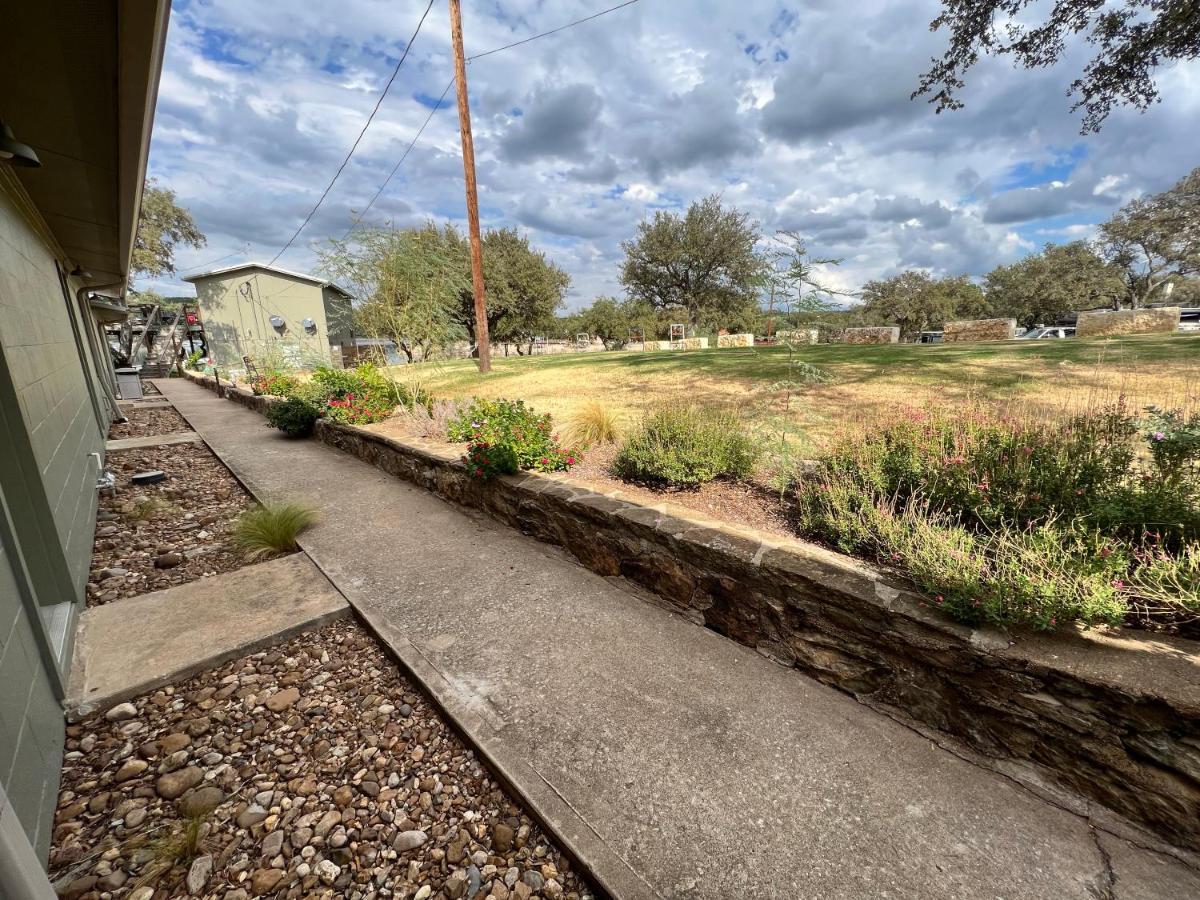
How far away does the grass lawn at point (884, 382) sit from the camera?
4832 mm

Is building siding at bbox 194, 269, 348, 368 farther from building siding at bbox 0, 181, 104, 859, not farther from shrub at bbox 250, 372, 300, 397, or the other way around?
building siding at bbox 0, 181, 104, 859

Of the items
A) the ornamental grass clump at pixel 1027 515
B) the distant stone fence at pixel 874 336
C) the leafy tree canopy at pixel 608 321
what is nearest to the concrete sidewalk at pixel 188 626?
the ornamental grass clump at pixel 1027 515

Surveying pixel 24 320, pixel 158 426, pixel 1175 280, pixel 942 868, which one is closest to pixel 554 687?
pixel 942 868

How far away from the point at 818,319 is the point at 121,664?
14.8 feet

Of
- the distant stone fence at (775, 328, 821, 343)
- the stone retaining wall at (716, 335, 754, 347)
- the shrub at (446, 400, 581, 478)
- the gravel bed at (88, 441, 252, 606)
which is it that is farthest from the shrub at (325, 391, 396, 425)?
the stone retaining wall at (716, 335, 754, 347)

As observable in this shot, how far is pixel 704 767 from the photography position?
1720 mm

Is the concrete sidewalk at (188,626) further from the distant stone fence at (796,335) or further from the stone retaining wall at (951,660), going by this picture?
the distant stone fence at (796,335)

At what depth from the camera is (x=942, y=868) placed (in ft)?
4.58

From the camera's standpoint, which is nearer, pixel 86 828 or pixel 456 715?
pixel 86 828

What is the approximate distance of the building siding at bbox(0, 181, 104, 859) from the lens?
151 centimetres

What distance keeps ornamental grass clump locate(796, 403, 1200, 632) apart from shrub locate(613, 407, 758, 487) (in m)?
0.61

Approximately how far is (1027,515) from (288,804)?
345cm

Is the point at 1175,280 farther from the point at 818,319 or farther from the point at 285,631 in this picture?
the point at 285,631

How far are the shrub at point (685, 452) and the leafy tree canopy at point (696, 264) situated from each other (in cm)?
2361
